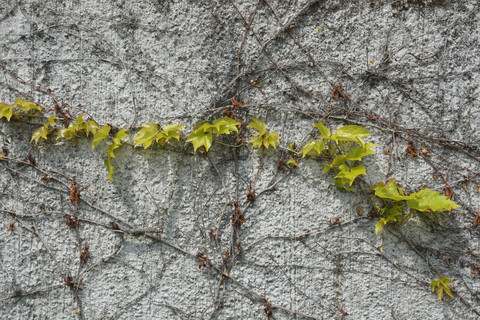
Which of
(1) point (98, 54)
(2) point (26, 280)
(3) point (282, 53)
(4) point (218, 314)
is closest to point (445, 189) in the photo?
(3) point (282, 53)

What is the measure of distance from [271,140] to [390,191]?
0.65 meters

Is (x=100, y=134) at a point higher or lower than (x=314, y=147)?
higher

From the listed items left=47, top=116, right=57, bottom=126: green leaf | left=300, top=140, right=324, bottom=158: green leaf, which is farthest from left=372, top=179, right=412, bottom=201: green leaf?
left=47, top=116, right=57, bottom=126: green leaf

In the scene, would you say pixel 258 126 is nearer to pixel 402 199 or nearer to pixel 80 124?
pixel 402 199

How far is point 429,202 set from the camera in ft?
5.50

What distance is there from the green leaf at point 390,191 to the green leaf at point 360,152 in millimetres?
183

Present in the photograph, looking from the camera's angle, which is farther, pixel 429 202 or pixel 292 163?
pixel 292 163

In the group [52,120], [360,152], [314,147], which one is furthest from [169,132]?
[360,152]

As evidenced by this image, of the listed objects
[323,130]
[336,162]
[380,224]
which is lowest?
[380,224]

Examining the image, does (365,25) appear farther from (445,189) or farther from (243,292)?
(243,292)

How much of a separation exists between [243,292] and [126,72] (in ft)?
4.40

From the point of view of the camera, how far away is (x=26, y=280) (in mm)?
1834

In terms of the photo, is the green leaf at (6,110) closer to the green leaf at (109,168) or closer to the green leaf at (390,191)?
the green leaf at (109,168)

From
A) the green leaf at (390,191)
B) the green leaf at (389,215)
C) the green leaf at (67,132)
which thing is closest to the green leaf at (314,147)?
the green leaf at (390,191)
